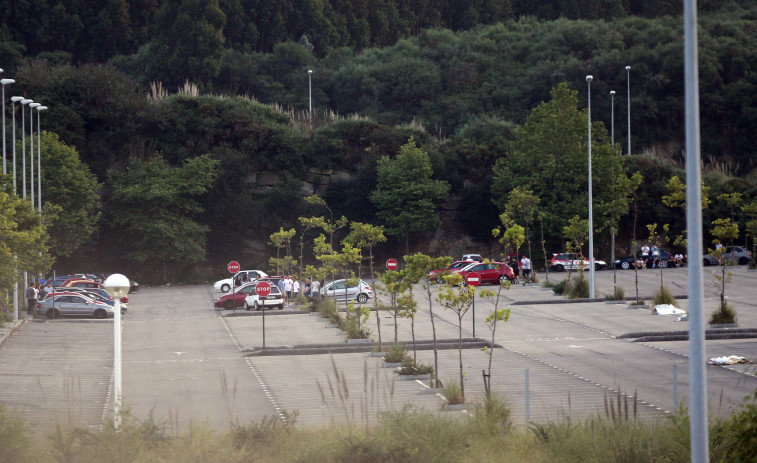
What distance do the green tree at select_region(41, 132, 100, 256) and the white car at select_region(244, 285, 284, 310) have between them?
15815mm

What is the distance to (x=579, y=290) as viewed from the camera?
Answer: 139 ft

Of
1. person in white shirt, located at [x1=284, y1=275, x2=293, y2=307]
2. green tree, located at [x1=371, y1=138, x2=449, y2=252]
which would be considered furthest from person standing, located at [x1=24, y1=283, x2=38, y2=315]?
green tree, located at [x1=371, y1=138, x2=449, y2=252]

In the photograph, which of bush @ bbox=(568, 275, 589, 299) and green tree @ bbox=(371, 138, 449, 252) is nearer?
bush @ bbox=(568, 275, 589, 299)

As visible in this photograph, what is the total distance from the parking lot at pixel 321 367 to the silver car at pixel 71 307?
1376 mm

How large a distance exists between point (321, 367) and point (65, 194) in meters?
35.9

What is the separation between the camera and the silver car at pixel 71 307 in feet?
133

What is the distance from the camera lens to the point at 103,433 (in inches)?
443

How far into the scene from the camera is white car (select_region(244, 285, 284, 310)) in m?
43.0

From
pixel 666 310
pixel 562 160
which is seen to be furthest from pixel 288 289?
pixel 562 160

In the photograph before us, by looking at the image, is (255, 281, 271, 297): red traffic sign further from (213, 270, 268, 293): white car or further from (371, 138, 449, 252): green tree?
(371, 138, 449, 252): green tree

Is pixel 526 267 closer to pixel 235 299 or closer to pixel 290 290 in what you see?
pixel 290 290

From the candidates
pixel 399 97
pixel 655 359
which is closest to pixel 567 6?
pixel 399 97

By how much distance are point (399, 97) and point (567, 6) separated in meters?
31.7

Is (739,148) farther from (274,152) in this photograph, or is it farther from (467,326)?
(467,326)
